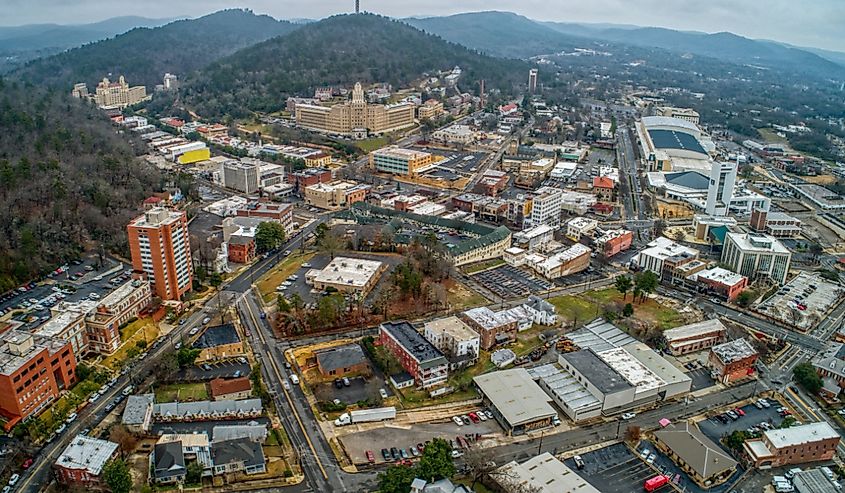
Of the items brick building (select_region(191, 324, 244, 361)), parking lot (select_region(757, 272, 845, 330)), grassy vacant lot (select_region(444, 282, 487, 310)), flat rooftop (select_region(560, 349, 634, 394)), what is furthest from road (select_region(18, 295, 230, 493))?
parking lot (select_region(757, 272, 845, 330))

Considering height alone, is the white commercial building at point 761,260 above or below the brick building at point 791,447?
above

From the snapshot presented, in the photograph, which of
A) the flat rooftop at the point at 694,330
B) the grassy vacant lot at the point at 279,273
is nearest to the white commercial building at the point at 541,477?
the flat rooftop at the point at 694,330

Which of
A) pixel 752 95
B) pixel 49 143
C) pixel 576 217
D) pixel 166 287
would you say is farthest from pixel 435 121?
pixel 752 95

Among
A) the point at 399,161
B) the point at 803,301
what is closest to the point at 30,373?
the point at 803,301

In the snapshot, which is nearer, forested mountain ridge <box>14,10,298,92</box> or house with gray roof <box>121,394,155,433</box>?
house with gray roof <box>121,394,155,433</box>

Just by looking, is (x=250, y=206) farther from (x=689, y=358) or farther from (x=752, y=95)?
(x=752, y=95)

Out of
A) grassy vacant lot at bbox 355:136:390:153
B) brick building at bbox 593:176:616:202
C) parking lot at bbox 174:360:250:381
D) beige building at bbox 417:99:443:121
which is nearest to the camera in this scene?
parking lot at bbox 174:360:250:381

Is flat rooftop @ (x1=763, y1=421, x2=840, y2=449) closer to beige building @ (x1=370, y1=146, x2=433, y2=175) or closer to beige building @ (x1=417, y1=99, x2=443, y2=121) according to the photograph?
beige building @ (x1=370, y1=146, x2=433, y2=175)

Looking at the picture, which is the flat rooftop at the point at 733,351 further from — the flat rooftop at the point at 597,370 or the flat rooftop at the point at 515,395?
the flat rooftop at the point at 515,395
